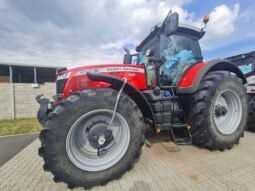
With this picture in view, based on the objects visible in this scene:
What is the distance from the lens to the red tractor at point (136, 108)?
80.6 inches

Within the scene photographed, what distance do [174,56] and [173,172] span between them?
2171mm

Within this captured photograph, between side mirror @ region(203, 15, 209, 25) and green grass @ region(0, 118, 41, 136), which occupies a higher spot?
side mirror @ region(203, 15, 209, 25)

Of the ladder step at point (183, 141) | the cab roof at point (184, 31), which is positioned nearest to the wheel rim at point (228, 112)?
the ladder step at point (183, 141)

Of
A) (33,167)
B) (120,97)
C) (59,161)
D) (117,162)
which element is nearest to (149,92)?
(120,97)

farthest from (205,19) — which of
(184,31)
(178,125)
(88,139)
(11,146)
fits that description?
(11,146)

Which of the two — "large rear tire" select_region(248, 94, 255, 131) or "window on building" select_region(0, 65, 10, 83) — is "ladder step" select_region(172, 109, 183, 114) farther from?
"window on building" select_region(0, 65, 10, 83)

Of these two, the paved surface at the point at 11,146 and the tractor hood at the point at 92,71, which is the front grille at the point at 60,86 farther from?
the paved surface at the point at 11,146

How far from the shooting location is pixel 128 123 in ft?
7.60

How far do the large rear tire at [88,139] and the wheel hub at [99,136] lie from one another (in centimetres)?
1

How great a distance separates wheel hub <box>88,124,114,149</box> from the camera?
222cm

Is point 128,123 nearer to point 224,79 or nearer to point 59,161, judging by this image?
point 59,161

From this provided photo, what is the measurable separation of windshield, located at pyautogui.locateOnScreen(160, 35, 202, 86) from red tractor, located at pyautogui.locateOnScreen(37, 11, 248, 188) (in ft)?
0.06

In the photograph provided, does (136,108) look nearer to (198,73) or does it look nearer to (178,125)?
(178,125)

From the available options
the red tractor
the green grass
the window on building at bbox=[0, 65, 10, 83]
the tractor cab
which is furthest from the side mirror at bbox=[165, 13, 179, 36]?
the window on building at bbox=[0, 65, 10, 83]
